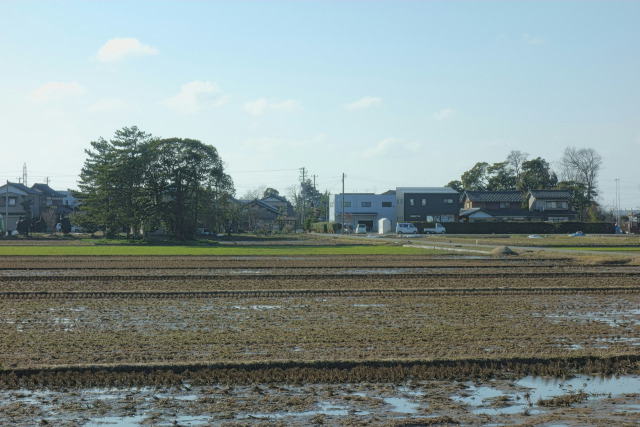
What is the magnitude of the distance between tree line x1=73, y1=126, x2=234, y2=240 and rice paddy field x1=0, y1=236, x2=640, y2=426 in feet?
109

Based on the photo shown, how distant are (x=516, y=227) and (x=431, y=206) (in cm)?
1284

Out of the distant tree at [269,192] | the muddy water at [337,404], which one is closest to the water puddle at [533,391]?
the muddy water at [337,404]

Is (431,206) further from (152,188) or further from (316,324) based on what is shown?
(316,324)

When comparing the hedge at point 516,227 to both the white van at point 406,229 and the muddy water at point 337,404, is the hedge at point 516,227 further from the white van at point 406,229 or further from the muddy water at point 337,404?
the muddy water at point 337,404

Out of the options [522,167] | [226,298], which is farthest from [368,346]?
[522,167]

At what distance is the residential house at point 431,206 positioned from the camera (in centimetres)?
8281

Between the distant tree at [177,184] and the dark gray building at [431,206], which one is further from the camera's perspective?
the dark gray building at [431,206]

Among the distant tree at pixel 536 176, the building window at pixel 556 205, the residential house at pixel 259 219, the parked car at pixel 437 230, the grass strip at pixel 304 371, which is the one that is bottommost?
the grass strip at pixel 304 371

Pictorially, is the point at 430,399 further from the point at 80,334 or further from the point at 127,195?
the point at 127,195

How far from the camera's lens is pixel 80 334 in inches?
413

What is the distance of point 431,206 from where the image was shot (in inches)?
3265

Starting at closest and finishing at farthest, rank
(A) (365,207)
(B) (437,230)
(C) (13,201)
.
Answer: (B) (437,230) < (C) (13,201) < (A) (365,207)

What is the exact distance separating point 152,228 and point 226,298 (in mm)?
37394

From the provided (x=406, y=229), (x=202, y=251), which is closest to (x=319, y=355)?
(x=202, y=251)
